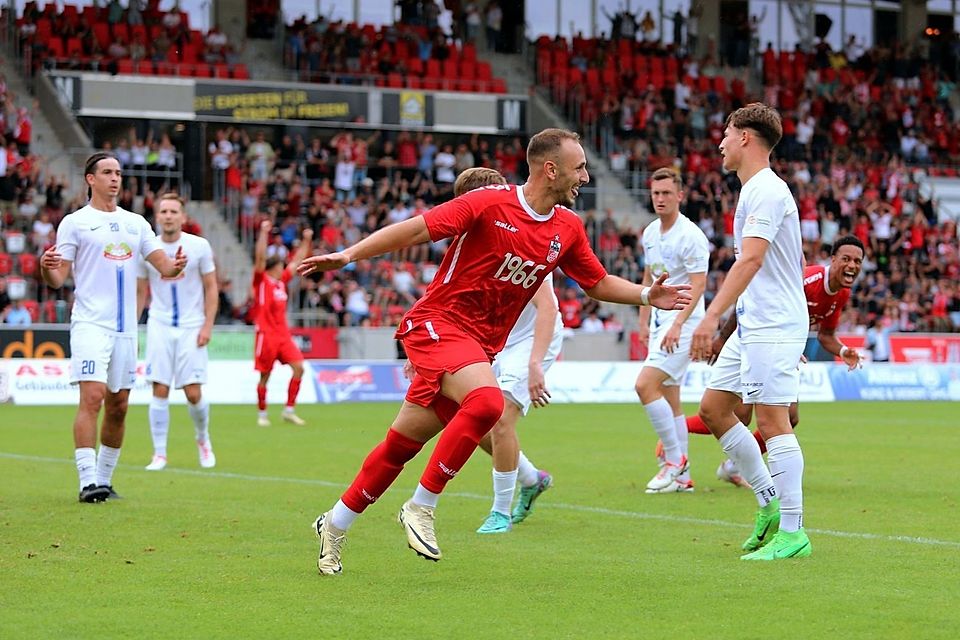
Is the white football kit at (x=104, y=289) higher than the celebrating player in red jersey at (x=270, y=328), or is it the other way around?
the white football kit at (x=104, y=289)

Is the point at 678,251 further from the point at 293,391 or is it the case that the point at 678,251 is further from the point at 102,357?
the point at 293,391

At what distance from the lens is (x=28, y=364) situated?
24.2 metres

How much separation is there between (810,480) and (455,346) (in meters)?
6.52

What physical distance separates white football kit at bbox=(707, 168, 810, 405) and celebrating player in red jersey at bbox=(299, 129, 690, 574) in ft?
1.81

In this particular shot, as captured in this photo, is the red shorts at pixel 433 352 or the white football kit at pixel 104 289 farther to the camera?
the white football kit at pixel 104 289

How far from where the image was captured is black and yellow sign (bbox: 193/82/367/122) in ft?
115

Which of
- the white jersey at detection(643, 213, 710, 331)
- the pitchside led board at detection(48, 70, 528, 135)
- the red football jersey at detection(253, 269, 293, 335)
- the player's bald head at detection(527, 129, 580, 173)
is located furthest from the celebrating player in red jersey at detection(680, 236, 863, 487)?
the pitchside led board at detection(48, 70, 528, 135)

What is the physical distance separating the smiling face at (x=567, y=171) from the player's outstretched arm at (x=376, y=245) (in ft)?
2.99

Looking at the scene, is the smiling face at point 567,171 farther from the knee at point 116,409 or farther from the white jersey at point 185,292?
the white jersey at point 185,292

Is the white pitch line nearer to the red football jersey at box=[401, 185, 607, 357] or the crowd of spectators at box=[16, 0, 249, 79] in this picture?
the red football jersey at box=[401, 185, 607, 357]

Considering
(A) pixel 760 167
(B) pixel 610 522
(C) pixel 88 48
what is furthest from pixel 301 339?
(A) pixel 760 167

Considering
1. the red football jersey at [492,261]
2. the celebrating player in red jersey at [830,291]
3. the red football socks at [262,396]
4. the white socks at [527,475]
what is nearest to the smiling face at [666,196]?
the celebrating player in red jersey at [830,291]

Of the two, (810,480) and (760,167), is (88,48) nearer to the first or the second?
(810,480)

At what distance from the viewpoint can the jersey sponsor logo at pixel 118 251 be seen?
425 inches
